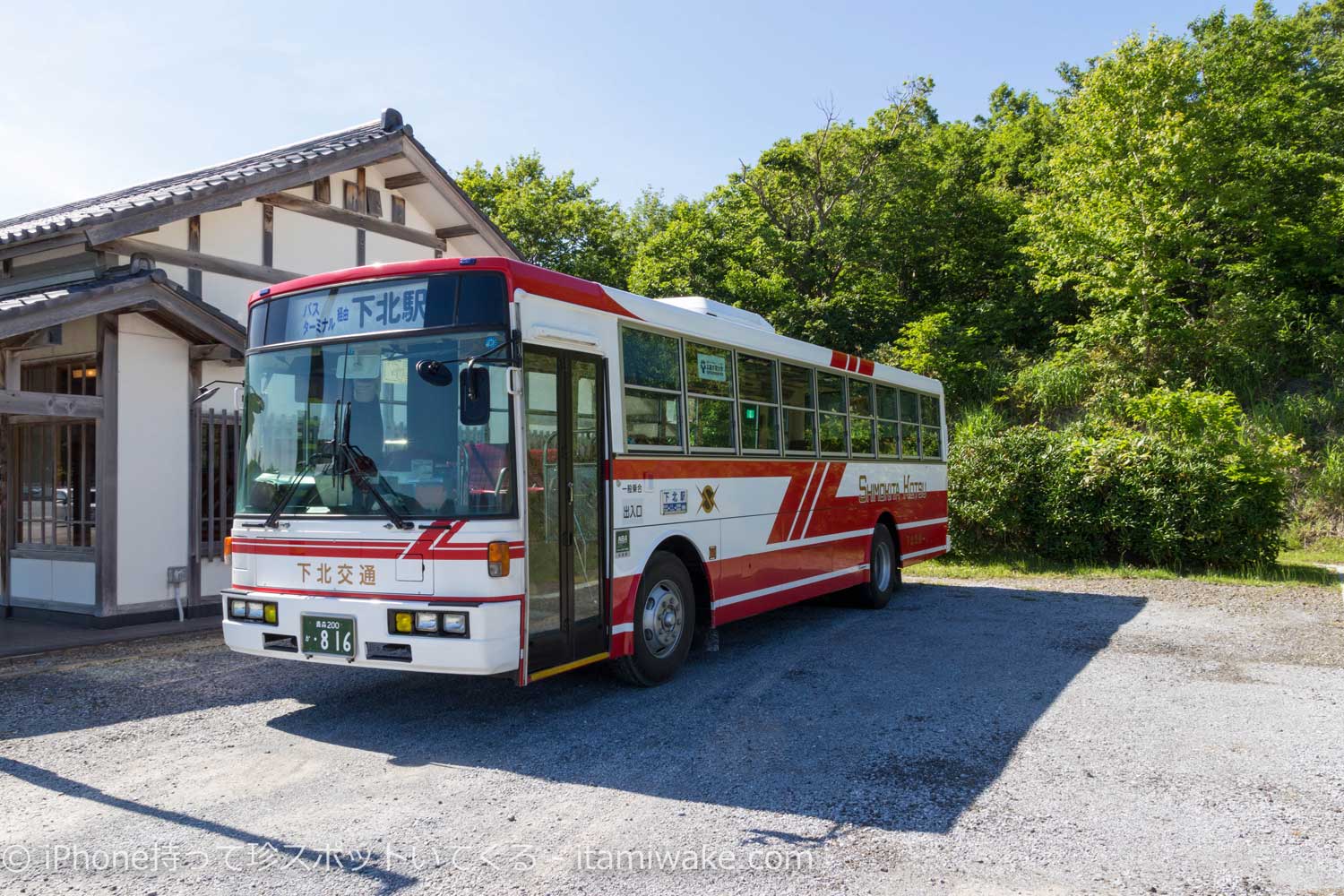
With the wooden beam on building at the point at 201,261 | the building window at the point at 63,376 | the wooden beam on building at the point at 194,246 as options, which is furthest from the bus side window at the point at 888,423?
the building window at the point at 63,376

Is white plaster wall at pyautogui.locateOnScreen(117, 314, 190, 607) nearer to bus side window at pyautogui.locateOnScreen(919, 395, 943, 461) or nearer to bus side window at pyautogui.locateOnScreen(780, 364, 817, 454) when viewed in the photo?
bus side window at pyautogui.locateOnScreen(780, 364, 817, 454)

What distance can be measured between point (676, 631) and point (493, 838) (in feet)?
10.8

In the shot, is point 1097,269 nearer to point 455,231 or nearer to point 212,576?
point 455,231

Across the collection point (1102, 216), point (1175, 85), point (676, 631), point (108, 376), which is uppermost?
point (1175, 85)

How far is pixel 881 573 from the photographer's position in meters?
11.7

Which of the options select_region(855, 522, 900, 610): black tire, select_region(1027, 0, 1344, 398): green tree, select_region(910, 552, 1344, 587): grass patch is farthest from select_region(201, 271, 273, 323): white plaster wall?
select_region(1027, 0, 1344, 398): green tree

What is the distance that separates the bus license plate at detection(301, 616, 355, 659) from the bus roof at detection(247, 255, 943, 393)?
2.22 m

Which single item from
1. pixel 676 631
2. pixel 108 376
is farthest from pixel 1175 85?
pixel 108 376

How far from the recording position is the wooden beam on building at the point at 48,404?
8.92 meters

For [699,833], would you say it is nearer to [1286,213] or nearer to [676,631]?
[676,631]

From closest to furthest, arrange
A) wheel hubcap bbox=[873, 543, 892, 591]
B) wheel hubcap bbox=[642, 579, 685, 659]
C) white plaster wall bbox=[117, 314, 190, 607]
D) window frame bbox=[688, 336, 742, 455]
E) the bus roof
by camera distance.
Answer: the bus roof
wheel hubcap bbox=[642, 579, 685, 659]
window frame bbox=[688, 336, 742, 455]
white plaster wall bbox=[117, 314, 190, 607]
wheel hubcap bbox=[873, 543, 892, 591]

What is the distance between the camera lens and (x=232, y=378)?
36.7 ft

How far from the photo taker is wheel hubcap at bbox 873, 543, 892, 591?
11.5 meters

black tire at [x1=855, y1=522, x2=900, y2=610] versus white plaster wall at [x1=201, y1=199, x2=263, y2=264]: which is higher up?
white plaster wall at [x1=201, y1=199, x2=263, y2=264]
